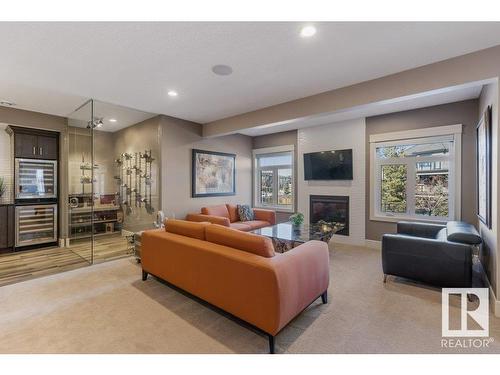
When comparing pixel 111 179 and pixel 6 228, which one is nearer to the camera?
pixel 6 228

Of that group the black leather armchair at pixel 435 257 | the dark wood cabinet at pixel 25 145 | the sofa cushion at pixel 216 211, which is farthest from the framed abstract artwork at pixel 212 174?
the black leather armchair at pixel 435 257

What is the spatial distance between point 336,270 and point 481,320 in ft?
5.21

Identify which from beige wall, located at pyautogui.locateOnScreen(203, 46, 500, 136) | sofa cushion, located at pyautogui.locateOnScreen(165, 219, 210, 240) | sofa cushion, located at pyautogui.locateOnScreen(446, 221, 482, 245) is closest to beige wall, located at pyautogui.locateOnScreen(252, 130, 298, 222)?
beige wall, located at pyautogui.locateOnScreen(203, 46, 500, 136)

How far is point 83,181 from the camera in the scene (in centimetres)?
479

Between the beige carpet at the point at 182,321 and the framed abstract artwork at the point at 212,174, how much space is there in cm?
249

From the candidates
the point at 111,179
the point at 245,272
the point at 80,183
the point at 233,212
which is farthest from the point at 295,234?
the point at 80,183

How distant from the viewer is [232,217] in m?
5.58

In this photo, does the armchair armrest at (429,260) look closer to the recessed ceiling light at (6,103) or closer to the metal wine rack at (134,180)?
the metal wine rack at (134,180)

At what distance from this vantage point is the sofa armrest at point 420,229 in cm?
353

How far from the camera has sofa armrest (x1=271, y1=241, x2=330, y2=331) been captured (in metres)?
1.85

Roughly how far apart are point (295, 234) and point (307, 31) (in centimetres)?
268

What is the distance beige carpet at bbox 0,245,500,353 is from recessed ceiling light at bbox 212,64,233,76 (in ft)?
8.66

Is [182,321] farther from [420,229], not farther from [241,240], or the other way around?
[420,229]
